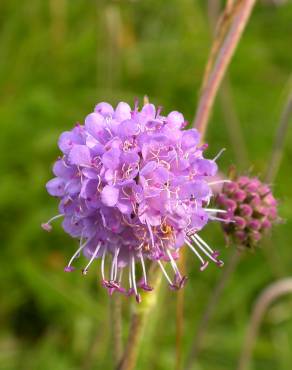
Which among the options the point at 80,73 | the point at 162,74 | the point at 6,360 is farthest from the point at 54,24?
the point at 6,360

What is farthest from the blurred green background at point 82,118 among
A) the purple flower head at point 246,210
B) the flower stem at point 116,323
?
the purple flower head at point 246,210

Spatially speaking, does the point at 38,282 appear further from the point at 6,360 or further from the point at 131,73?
the point at 131,73

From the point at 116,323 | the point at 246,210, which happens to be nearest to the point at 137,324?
the point at 116,323

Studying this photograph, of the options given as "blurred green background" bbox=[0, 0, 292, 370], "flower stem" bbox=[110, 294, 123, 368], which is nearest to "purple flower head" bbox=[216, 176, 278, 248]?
"flower stem" bbox=[110, 294, 123, 368]

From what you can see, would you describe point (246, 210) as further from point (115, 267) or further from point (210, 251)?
point (115, 267)

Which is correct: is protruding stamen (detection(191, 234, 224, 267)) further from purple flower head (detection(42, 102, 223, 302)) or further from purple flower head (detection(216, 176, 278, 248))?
purple flower head (detection(216, 176, 278, 248))
